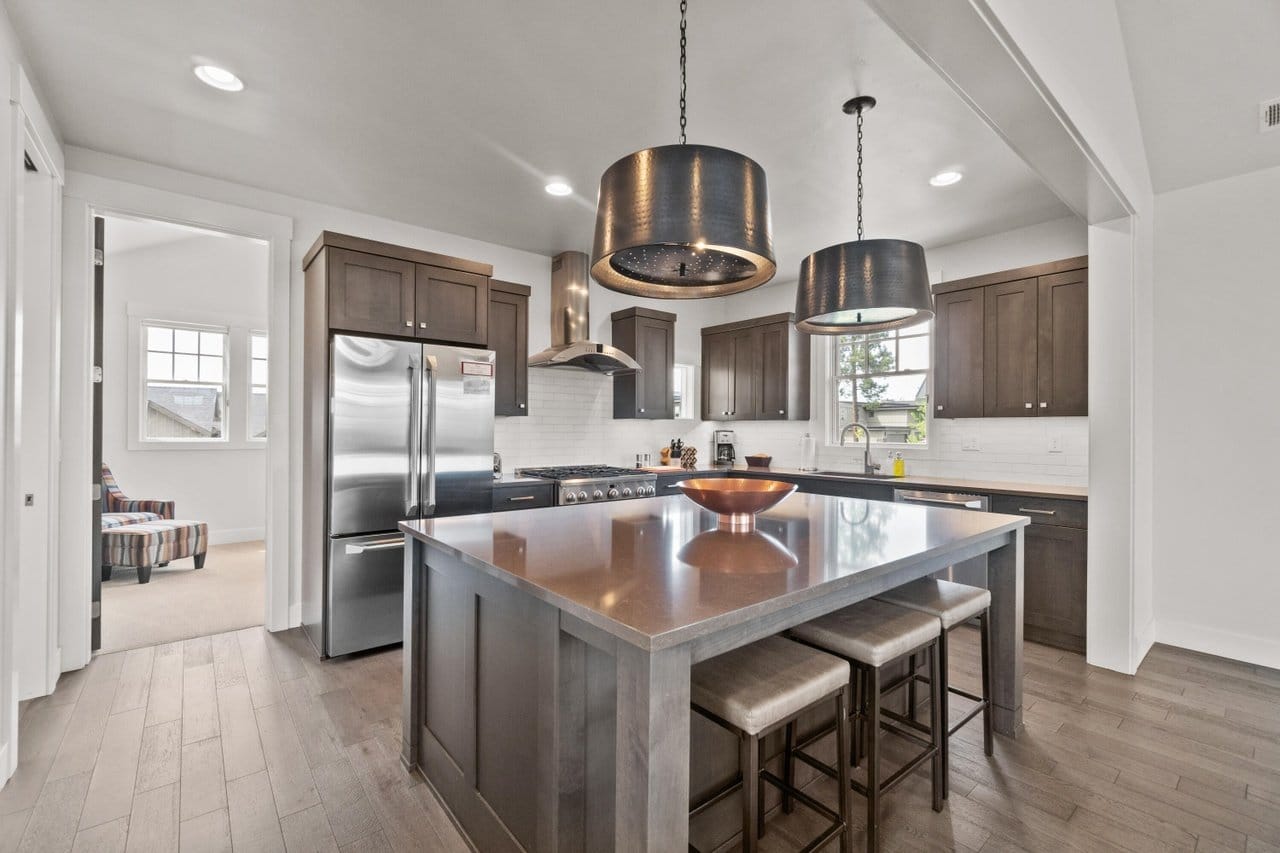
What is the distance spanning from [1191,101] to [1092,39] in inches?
41.6

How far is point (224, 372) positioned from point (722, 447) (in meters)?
5.55

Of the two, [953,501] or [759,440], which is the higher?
[759,440]

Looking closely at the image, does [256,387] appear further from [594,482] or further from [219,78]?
[219,78]

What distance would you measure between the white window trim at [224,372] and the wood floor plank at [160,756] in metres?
4.74

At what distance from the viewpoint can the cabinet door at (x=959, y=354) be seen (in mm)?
4133

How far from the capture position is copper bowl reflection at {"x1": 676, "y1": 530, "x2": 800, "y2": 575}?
1.56 meters

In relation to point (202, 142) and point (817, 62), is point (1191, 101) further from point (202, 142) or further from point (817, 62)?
point (202, 142)

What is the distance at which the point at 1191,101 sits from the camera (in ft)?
9.71

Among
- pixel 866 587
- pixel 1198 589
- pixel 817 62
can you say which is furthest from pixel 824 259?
pixel 1198 589

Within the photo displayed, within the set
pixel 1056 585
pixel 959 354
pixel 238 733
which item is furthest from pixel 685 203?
pixel 959 354

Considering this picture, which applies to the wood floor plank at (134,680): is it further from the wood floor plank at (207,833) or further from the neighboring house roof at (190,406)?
the neighboring house roof at (190,406)

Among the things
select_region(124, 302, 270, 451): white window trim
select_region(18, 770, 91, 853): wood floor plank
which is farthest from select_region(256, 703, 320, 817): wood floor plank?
select_region(124, 302, 270, 451): white window trim

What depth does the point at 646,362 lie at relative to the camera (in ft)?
17.5

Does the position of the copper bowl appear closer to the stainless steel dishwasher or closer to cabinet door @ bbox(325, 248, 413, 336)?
the stainless steel dishwasher
